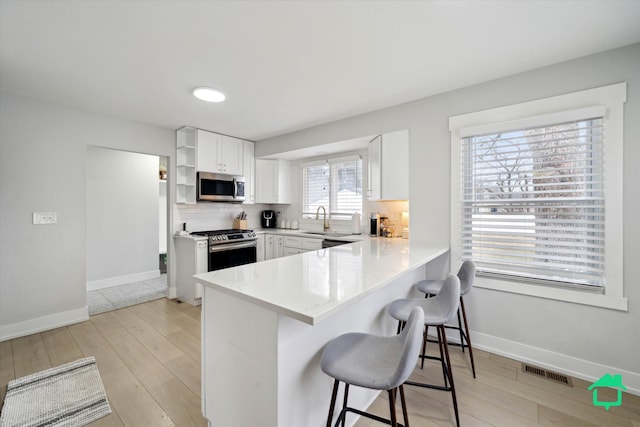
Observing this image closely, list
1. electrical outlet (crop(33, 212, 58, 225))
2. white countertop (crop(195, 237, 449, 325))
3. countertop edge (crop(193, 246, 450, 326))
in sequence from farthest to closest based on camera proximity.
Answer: electrical outlet (crop(33, 212, 58, 225)) < white countertop (crop(195, 237, 449, 325)) < countertop edge (crop(193, 246, 450, 326))

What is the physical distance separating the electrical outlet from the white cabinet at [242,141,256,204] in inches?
93.5

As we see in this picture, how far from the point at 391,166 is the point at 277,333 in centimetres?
244

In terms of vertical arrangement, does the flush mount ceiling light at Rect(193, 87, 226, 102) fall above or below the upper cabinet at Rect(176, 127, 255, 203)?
above

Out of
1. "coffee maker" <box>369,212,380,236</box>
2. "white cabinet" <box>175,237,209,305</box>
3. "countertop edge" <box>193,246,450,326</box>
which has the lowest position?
"white cabinet" <box>175,237,209,305</box>

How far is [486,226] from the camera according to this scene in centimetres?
254

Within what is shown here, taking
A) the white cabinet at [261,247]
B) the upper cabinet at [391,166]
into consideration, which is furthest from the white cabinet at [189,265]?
the upper cabinet at [391,166]

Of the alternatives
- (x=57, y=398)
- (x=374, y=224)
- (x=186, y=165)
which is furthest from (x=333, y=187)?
(x=57, y=398)

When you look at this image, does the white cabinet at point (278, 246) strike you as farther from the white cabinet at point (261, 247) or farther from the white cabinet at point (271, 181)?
the white cabinet at point (271, 181)

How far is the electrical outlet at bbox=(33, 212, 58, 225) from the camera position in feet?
9.59

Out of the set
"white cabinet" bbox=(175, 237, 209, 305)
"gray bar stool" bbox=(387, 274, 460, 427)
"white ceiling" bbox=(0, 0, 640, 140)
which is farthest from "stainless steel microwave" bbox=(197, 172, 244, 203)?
"gray bar stool" bbox=(387, 274, 460, 427)

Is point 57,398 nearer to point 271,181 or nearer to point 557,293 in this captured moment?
point 271,181

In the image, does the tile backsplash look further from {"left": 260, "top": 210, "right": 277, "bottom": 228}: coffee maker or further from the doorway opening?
the doorway opening

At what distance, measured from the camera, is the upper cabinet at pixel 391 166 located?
3006 mm

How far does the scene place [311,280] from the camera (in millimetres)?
1396
